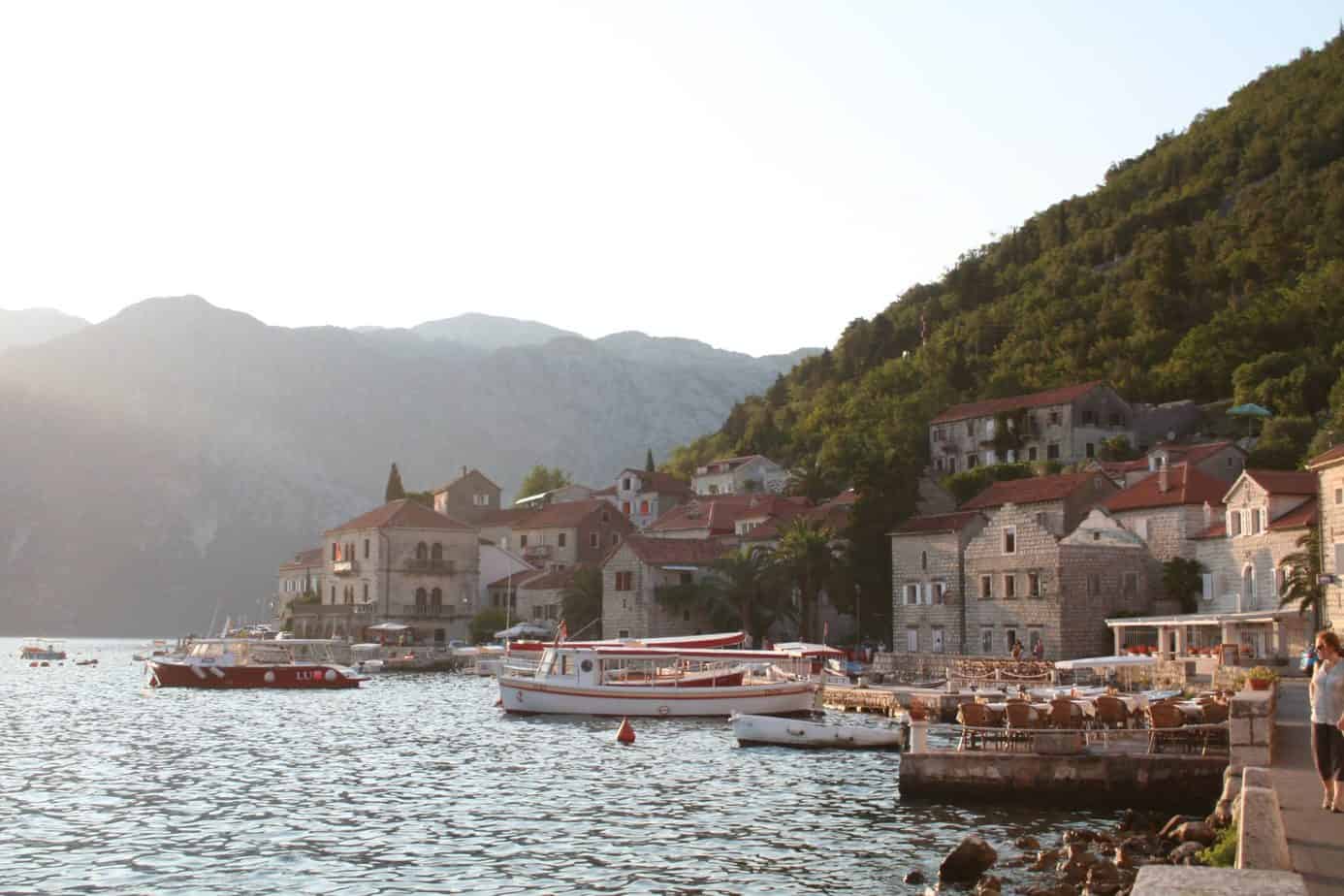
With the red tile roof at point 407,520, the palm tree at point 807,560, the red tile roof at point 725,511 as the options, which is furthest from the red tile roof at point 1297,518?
the red tile roof at point 407,520

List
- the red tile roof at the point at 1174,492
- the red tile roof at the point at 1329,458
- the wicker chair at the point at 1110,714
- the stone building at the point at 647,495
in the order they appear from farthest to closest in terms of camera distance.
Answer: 1. the stone building at the point at 647,495
2. the red tile roof at the point at 1174,492
3. the red tile roof at the point at 1329,458
4. the wicker chair at the point at 1110,714

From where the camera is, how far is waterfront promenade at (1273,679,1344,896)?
40.3 feet

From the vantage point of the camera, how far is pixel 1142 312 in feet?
361

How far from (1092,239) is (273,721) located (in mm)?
107148

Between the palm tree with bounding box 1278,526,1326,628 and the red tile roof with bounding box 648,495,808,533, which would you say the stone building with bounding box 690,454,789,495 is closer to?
the red tile roof with bounding box 648,495,808,533

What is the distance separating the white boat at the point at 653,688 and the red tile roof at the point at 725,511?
116 ft

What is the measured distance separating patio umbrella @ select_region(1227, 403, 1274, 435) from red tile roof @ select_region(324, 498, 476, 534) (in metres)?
55.7

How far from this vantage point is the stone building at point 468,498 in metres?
132

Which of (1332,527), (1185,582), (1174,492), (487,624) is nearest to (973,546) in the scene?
(1174,492)

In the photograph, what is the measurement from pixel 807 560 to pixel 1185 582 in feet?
71.6

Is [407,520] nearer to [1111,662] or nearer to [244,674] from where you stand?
[244,674]

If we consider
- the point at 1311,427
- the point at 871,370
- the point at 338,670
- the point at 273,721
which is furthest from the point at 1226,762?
the point at 871,370

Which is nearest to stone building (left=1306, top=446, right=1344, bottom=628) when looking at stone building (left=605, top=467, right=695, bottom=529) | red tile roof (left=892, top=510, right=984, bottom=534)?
red tile roof (left=892, top=510, right=984, bottom=534)

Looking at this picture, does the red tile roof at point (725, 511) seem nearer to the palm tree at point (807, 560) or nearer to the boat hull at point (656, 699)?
the palm tree at point (807, 560)
